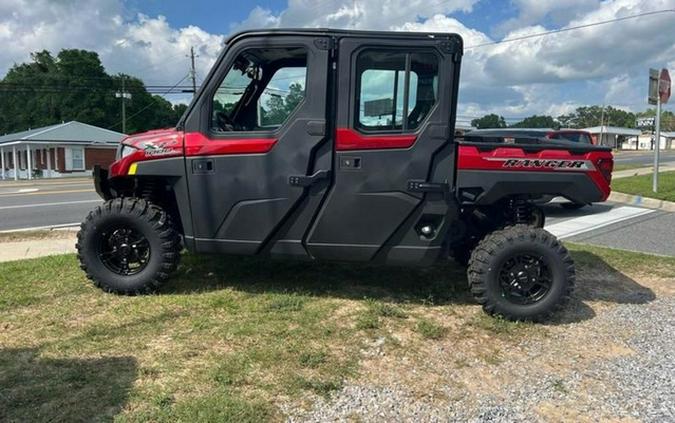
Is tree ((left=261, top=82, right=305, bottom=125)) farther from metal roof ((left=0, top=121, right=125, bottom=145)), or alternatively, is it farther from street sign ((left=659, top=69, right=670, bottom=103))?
metal roof ((left=0, top=121, right=125, bottom=145))

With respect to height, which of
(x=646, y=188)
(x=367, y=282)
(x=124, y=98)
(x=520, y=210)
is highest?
(x=124, y=98)

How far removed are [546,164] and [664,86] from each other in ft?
42.0

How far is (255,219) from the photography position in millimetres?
4656

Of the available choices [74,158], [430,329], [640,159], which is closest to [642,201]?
[430,329]

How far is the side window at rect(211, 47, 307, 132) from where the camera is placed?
15.3 ft

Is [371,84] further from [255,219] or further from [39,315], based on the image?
[39,315]

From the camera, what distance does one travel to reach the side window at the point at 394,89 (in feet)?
14.5

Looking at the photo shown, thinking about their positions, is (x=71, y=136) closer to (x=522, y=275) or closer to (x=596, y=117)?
(x=522, y=275)

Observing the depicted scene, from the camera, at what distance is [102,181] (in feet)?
17.3

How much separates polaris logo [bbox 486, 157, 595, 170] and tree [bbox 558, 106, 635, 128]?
406 ft

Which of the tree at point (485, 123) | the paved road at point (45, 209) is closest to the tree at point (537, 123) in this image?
the tree at point (485, 123)

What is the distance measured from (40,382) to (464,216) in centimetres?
363

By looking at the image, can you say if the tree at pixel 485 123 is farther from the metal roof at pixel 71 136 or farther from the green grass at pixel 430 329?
the metal roof at pixel 71 136

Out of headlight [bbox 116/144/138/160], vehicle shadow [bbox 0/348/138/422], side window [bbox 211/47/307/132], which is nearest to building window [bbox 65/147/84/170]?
headlight [bbox 116/144/138/160]
